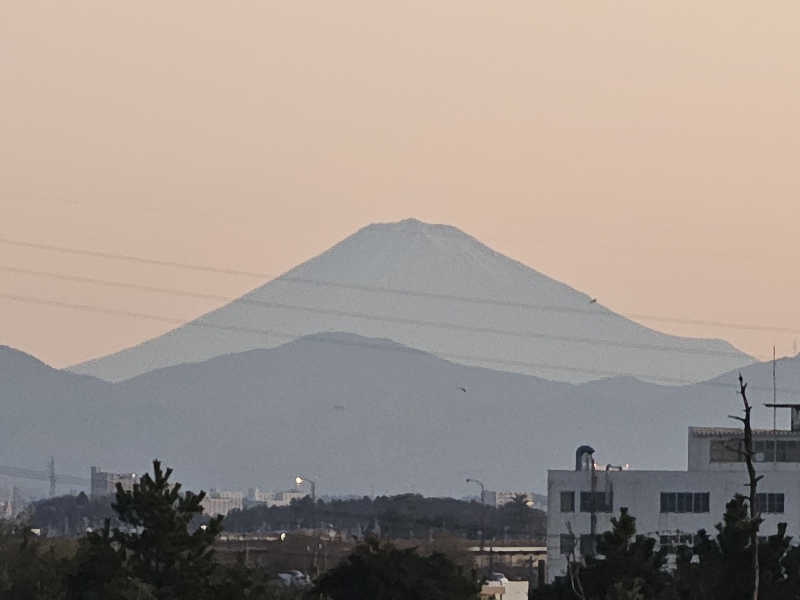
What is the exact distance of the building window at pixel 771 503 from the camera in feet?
614

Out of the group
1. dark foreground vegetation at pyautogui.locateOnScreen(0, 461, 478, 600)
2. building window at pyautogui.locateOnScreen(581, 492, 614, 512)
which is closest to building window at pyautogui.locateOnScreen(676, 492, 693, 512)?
building window at pyautogui.locateOnScreen(581, 492, 614, 512)

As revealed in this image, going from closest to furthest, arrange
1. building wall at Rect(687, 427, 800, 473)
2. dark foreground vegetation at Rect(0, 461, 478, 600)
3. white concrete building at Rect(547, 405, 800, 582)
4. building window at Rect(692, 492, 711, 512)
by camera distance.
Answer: dark foreground vegetation at Rect(0, 461, 478, 600) < white concrete building at Rect(547, 405, 800, 582) < building window at Rect(692, 492, 711, 512) < building wall at Rect(687, 427, 800, 473)

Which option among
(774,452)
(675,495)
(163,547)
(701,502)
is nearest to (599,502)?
(675,495)

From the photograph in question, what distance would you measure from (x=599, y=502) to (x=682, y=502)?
18.8 feet

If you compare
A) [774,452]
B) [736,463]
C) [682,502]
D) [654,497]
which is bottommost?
[682,502]

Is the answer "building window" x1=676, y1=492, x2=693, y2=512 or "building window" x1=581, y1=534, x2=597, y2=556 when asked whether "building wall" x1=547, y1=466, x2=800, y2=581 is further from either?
"building window" x1=581, y1=534, x2=597, y2=556

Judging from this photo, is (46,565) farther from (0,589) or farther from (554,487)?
(554,487)

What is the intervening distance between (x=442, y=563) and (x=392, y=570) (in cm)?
314

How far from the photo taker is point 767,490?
18738 cm

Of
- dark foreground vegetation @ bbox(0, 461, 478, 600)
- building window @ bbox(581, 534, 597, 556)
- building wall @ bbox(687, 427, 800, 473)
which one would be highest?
building wall @ bbox(687, 427, 800, 473)

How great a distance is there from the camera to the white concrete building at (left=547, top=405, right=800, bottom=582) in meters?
188

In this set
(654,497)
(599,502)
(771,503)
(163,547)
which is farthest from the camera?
(654,497)

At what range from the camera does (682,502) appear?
19100 centimetres

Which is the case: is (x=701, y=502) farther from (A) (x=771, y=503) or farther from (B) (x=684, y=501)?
(A) (x=771, y=503)
